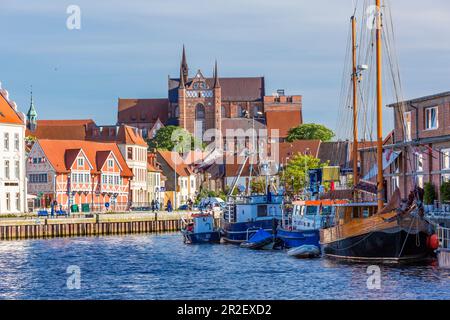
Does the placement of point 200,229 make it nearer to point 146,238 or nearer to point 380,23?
point 146,238

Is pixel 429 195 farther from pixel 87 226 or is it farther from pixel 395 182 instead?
pixel 87 226

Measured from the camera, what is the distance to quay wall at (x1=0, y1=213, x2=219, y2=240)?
102438 millimetres

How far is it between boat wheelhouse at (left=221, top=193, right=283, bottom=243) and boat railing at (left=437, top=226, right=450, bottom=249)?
30.0 m

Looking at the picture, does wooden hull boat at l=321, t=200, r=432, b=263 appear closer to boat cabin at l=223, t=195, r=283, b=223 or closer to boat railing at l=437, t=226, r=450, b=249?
boat railing at l=437, t=226, r=450, b=249

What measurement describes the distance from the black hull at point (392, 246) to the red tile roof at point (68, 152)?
9253cm

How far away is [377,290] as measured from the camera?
48.4 meters

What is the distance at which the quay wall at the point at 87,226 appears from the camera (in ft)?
336

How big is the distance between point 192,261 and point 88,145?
91.3 m

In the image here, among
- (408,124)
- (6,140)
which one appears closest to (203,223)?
(408,124)

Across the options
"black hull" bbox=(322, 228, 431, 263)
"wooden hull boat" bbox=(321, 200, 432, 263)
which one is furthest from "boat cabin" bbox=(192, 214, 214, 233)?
"black hull" bbox=(322, 228, 431, 263)

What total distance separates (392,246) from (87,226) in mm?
55771

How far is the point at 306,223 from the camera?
7719 cm
